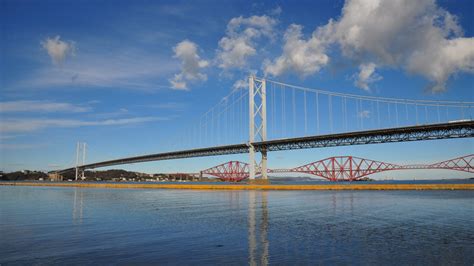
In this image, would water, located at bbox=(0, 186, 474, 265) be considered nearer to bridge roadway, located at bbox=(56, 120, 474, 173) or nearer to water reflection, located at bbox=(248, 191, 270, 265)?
water reflection, located at bbox=(248, 191, 270, 265)

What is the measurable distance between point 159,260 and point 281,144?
147 feet

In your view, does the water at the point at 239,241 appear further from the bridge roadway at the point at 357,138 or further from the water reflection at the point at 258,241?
the bridge roadway at the point at 357,138

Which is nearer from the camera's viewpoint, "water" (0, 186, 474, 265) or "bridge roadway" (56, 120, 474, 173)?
"water" (0, 186, 474, 265)

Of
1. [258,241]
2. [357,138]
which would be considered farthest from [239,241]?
[357,138]

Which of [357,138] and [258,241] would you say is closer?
[258,241]

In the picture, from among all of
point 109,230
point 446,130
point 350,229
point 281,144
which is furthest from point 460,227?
point 281,144

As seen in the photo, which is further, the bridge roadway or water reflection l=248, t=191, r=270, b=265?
the bridge roadway

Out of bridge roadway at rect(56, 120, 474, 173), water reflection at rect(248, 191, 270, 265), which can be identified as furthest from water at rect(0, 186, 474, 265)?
bridge roadway at rect(56, 120, 474, 173)

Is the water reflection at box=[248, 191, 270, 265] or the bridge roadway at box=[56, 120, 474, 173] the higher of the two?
the bridge roadway at box=[56, 120, 474, 173]

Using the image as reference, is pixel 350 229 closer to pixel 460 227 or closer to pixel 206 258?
pixel 460 227

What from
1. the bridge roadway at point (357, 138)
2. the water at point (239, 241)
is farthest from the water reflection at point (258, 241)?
the bridge roadway at point (357, 138)

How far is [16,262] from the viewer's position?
7.11 meters

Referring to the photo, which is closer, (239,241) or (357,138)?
(239,241)

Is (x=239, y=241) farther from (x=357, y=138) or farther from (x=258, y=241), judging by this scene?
(x=357, y=138)
